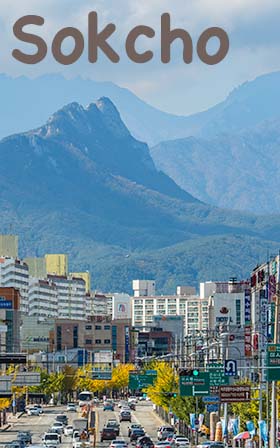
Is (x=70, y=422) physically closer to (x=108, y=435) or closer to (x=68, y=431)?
(x=68, y=431)

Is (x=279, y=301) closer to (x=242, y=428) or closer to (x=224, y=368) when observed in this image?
(x=224, y=368)

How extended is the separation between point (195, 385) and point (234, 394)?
23.1 ft

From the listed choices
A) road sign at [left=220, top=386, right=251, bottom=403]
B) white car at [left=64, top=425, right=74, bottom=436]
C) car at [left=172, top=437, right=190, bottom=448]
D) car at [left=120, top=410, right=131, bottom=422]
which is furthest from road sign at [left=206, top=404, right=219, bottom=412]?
car at [left=120, top=410, right=131, bottom=422]

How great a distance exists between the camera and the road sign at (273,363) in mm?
76875

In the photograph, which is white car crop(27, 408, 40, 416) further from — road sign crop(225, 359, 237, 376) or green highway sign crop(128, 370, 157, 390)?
road sign crop(225, 359, 237, 376)

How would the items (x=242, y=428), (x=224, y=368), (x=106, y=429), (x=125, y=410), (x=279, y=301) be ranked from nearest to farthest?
(x=279, y=301) → (x=224, y=368) → (x=242, y=428) → (x=106, y=429) → (x=125, y=410)

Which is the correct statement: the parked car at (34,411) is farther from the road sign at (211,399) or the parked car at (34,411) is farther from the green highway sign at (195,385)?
the green highway sign at (195,385)

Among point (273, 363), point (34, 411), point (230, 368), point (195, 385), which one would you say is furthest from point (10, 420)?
point (273, 363)

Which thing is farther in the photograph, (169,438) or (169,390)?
(169,390)

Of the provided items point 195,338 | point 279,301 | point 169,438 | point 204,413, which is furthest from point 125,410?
point 279,301

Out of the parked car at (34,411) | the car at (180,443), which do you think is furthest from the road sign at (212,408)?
the parked car at (34,411)

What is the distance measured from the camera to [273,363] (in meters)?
77.2

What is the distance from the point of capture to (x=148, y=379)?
467ft

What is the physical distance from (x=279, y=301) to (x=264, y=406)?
3016cm
